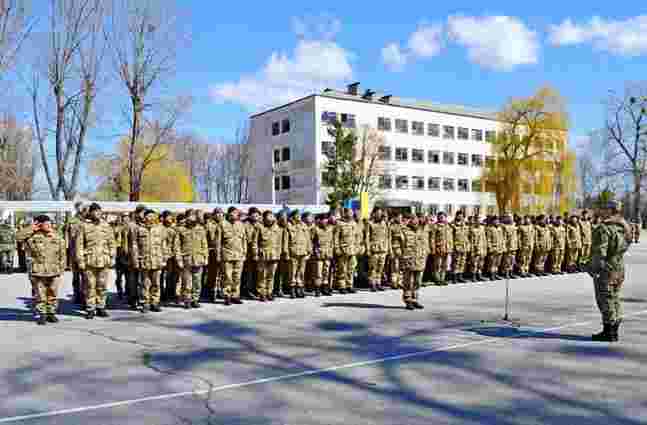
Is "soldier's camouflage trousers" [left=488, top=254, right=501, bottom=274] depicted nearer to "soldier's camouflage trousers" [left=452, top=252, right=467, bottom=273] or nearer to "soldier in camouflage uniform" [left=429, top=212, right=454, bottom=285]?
"soldier's camouflage trousers" [left=452, top=252, right=467, bottom=273]

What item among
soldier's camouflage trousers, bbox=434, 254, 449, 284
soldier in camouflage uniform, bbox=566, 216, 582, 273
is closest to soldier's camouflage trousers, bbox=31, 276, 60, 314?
soldier's camouflage trousers, bbox=434, 254, 449, 284

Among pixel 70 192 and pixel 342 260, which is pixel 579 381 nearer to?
pixel 342 260

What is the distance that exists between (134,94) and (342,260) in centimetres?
2316

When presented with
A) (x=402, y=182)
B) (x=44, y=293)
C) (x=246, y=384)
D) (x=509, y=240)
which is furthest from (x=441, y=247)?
(x=402, y=182)

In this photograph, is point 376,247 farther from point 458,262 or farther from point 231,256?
point 231,256

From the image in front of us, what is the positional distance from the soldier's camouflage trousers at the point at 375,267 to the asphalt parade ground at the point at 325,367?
3233 mm

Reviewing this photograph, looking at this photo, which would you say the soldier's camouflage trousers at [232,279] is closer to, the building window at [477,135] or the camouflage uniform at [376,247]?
the camouflage uniform at [376,247]

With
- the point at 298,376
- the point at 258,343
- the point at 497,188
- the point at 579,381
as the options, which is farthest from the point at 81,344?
the point at 497,188

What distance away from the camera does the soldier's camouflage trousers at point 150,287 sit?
11.8 m

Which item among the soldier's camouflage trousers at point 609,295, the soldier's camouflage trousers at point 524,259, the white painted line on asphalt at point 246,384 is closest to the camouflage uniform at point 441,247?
the soldier's camouflage trousers at point 524,259

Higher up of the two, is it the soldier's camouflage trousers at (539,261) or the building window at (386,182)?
the building window at (386,182)

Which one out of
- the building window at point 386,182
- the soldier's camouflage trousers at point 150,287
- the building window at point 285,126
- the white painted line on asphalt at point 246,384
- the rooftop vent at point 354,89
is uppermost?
the rooftop vent at point 354,89

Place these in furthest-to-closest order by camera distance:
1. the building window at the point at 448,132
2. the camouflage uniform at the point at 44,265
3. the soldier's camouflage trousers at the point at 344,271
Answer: the building window at the point at 448,132 < the soldier's camouflage trousers at the point at 344,271 < the camouflage uniform at the point at 44,265

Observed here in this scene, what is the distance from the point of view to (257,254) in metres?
13.4
